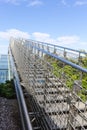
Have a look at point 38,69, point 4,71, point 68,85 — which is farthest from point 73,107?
point 4,71

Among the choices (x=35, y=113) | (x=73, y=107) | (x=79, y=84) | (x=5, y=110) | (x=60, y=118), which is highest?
(x=79, y=84)

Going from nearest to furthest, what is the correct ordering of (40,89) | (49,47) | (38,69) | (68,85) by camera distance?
(68,85)
(40,89)
(38,69)
(49,47)

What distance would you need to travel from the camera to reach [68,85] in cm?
348

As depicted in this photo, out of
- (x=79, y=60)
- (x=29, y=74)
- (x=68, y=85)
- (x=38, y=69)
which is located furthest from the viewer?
(x=79, y=60)

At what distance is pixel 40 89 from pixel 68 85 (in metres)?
1.29

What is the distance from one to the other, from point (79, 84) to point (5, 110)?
13.1 ft

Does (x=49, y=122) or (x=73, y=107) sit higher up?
(x=73, y=107)

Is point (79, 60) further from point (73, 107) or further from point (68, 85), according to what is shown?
point (73, 107)

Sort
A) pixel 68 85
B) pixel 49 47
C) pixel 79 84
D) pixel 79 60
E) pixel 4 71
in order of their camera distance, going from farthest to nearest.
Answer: pixel 4 71
pixel 49 47
pixel 79 60
pixel 68 85
pixel 79 84

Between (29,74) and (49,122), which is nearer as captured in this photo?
(49,122)

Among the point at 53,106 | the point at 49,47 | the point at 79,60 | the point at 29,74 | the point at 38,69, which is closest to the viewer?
the point at 53,106

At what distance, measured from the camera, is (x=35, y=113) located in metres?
4.75

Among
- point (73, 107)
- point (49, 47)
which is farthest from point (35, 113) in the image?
point (49, 47)

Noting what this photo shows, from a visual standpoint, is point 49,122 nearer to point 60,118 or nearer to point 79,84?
point 60,118
